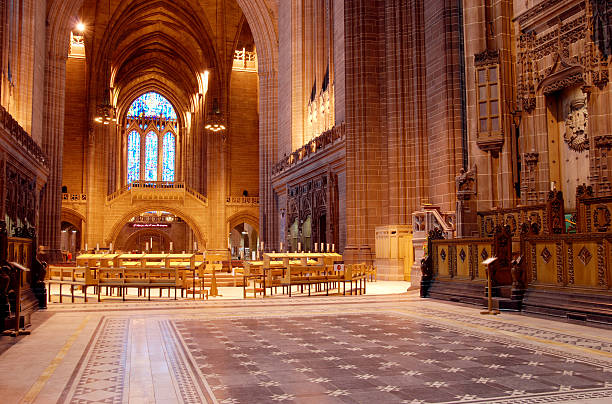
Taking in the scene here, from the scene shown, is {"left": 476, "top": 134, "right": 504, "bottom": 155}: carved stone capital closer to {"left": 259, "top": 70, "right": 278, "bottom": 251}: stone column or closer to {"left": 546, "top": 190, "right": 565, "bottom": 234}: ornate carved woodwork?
{"left": 546, "top": 190, "right": 565, "bottom": 234}: ornate carved woodwork

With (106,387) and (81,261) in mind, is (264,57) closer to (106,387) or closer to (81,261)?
(81,261)

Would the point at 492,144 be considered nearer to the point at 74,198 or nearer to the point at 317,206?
the point at 317,206

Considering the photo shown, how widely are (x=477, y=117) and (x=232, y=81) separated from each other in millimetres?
31906

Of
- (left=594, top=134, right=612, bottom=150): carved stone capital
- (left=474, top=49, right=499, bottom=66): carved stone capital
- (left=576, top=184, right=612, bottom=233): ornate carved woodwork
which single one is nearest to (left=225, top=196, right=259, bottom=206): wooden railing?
(left=474, top=49, right=499, bottom=66): carved stone capital

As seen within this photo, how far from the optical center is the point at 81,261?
15.9 m

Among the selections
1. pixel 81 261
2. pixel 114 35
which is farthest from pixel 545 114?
pixel 114 35

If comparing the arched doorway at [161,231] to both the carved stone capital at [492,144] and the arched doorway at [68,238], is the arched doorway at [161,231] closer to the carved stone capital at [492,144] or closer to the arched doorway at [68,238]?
the arched doorway at [68,238]

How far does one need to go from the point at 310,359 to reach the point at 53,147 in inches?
1099

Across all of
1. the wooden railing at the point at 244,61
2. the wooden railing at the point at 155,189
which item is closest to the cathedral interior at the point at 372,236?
the wooden railing at the point at 155,189

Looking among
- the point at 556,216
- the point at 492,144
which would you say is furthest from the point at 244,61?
the point at 556,216

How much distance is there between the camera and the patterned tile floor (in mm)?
4129

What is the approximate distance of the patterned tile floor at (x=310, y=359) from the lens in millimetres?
4129

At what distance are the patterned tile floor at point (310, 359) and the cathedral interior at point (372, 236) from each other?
0.11 feet

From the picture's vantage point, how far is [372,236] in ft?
62.6
